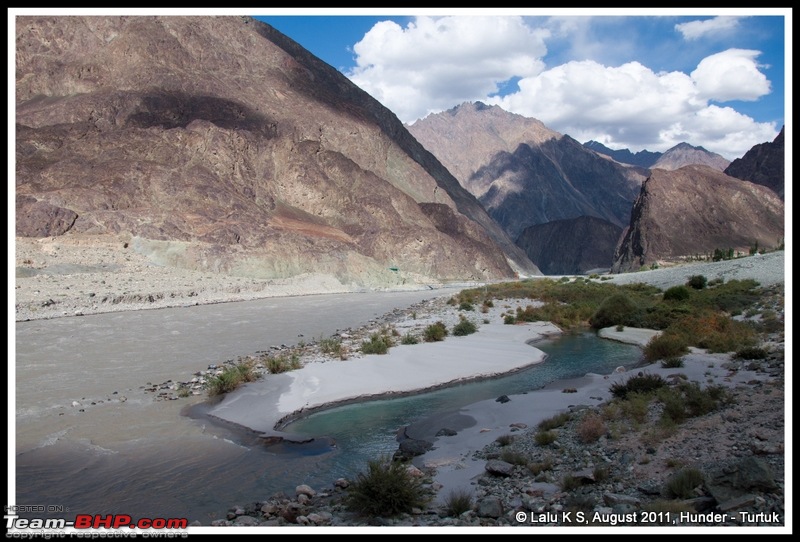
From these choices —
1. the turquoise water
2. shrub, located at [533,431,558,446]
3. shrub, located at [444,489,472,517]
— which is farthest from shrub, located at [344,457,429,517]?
shrub, located at [533,431,558,446]

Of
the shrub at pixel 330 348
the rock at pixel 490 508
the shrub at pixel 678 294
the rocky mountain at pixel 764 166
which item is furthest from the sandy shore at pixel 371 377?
the rocky mountain at pixel 764 166

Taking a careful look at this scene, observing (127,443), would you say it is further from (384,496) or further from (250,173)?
(250,173)

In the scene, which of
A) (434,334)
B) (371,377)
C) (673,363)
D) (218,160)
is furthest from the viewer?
(218,160)

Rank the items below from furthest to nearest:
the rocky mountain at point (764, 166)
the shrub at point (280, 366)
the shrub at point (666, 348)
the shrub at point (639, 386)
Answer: the rocky mountain at point (764, 166)
the shrub at point (280, 366)
the shrub at point (666, 348)
the shrub at point (639, 386)

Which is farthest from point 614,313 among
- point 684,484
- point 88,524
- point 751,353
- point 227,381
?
point 88,524

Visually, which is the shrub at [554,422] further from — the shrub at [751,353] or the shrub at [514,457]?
the shrub at [751,353]

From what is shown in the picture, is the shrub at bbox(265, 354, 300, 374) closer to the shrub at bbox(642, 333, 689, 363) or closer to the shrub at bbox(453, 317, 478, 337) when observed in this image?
the shrub at bbox(453, 317, 478, 337)
